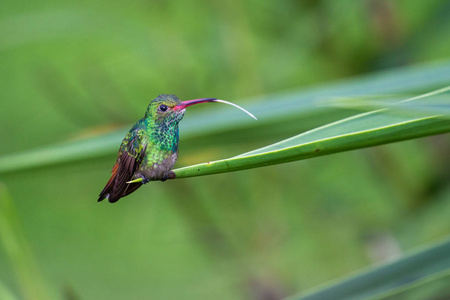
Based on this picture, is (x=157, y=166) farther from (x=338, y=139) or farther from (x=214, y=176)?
(x=214, y=176)

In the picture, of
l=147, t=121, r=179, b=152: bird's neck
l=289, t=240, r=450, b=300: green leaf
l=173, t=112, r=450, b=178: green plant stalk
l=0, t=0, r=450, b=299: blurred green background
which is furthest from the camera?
l=0, t=0, r=450, b=299: blurred green background

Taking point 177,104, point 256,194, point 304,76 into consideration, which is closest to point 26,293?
point 177,104

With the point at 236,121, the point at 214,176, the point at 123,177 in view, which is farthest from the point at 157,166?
the point at 214,176

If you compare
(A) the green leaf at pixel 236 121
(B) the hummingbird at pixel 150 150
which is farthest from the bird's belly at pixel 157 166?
(A) the green leaf at pixel 236 121

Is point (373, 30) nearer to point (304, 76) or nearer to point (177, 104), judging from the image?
point (304, 76)

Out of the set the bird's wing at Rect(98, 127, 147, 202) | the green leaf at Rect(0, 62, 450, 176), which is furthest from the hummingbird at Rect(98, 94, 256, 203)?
the green leaf at Rect(0, 62, 450, 176)

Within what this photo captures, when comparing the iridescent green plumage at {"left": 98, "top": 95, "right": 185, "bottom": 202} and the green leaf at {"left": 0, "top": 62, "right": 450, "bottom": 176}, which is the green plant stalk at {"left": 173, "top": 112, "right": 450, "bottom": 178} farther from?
the green leaf at {"left": 0, "top": 62, "right": 450, "bottom": 176}

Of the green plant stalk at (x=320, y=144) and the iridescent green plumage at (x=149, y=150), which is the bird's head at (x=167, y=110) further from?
the green plant stalk at (x=320, y=144)
